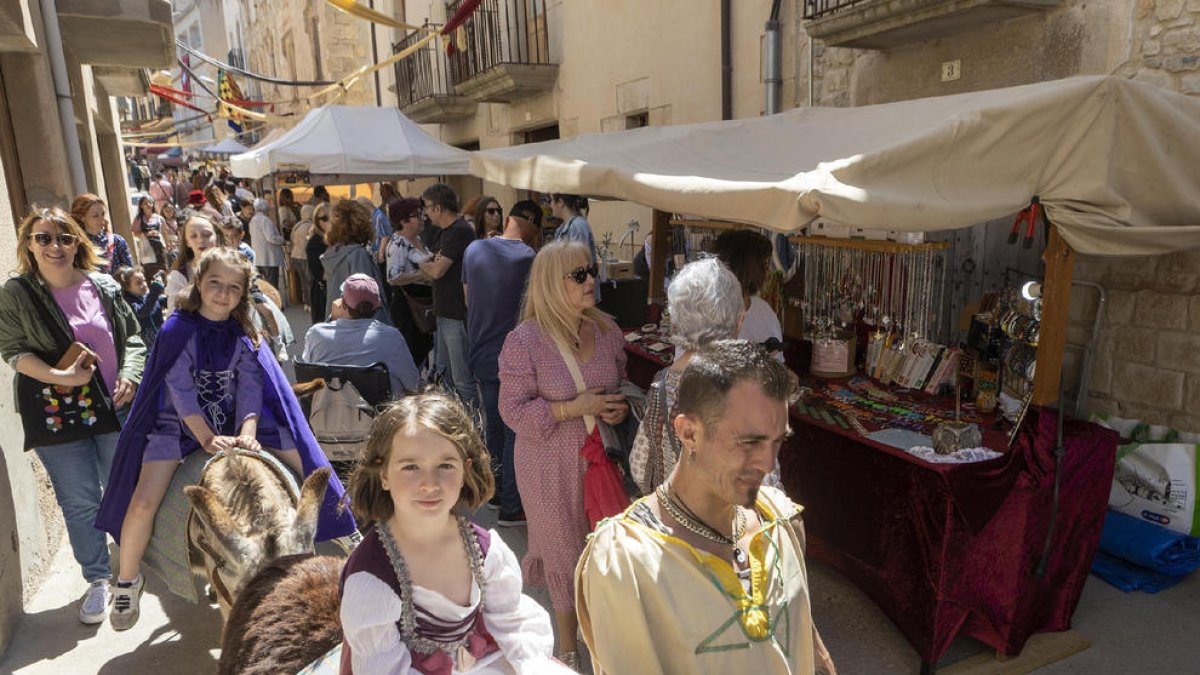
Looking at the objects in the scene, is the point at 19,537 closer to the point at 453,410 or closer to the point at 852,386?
the point at 453,410

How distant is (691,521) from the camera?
154cm

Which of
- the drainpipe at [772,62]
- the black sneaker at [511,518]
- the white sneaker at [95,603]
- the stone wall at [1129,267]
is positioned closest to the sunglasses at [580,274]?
the black sneaker at [511,518]

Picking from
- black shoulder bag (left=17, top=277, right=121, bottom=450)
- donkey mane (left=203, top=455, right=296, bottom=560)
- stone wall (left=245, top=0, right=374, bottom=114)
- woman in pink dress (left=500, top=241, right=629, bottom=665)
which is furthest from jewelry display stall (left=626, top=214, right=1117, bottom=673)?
stone wall (left=245, top=0, right=374, bottom=114)

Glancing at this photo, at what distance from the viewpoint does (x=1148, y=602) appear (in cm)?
368

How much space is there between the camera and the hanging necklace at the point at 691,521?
1539 mm

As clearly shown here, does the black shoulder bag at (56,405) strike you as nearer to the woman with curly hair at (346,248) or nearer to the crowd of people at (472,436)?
the crowd of people at (472,436)

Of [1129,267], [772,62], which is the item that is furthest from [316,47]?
[1129,267]

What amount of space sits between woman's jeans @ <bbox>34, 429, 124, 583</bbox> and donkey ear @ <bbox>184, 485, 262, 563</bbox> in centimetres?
167

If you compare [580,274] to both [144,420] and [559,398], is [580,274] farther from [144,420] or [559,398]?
[144,420]

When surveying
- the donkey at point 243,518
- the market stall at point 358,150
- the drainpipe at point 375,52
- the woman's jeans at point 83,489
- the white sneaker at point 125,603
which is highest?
the drainpipe at point 375,52

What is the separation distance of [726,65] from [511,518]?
5.49 metres

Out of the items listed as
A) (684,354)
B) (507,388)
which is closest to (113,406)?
(507,388)

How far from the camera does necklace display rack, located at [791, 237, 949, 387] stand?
3.97 metres

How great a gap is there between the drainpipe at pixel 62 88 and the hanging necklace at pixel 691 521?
262 inches
